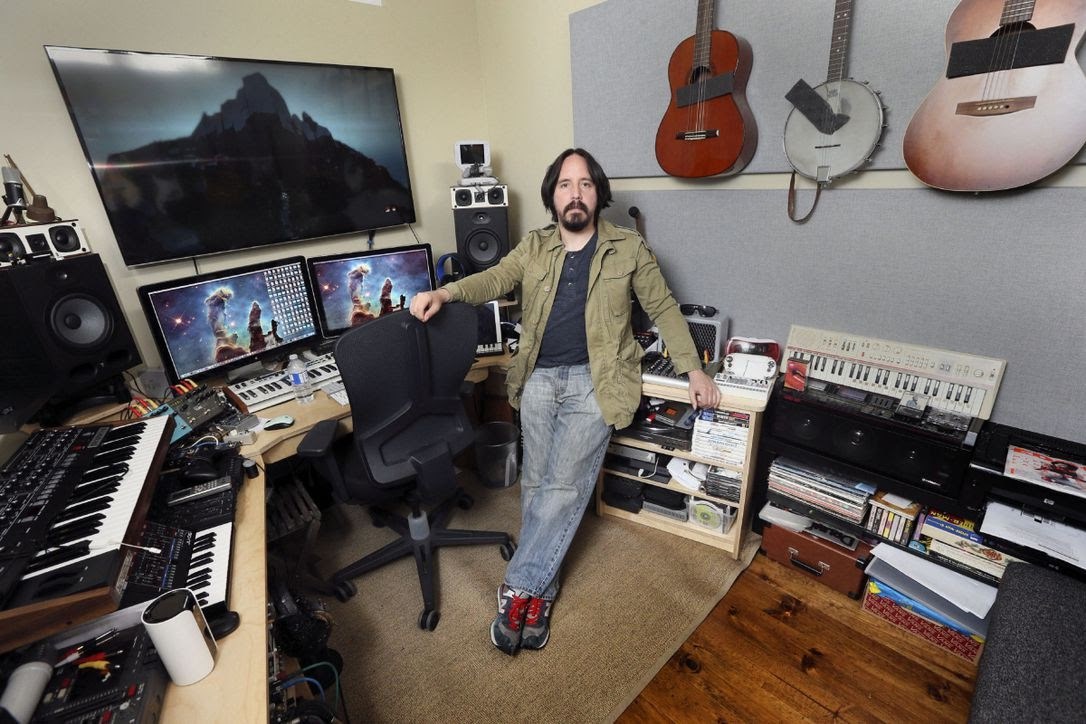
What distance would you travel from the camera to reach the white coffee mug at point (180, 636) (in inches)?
31.0

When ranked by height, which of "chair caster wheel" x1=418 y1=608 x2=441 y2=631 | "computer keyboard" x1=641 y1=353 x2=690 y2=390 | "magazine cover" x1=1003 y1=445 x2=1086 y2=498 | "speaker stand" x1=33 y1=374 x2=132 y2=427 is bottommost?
"chair caster wheel" x1=418 y1=608 x2=441 y2=631

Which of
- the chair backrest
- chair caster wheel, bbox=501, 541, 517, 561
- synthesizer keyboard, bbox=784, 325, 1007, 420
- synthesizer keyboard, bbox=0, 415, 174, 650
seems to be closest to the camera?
synthesizer keyboard, bbox=0, 415, 174, 650

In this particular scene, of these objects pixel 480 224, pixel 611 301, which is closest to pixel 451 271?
pixel 480 224

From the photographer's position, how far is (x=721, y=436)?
5.86 feet

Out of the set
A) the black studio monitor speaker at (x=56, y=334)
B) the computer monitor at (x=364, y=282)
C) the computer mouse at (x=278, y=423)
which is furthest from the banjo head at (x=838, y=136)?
the black studio monitor speaker at (x=56, y=334)

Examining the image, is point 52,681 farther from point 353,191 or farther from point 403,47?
point 403,47

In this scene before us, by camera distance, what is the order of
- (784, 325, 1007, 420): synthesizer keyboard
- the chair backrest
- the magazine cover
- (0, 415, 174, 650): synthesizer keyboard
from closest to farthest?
(0, 415, 174, 650): synthesizer keyboard → the magazine cover → the chair backrest → (784, 325, 1007, 420): synthesizer keyboard

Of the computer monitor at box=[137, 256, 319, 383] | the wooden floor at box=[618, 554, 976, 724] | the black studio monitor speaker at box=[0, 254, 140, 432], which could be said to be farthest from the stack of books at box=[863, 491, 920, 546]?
the black studio monitor speaker at box=[0, 254, 140, 432]

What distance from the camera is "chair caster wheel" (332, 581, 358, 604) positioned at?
1.81 meters

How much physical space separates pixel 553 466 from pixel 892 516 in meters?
A: 1.10

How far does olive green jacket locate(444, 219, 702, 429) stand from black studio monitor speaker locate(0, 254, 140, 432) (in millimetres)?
1075

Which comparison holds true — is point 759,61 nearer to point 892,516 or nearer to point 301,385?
point 892,516

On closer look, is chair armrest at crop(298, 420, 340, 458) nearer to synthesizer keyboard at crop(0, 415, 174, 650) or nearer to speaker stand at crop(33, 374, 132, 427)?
synthesizer keyboard at crop(0, 415, 174, 650)

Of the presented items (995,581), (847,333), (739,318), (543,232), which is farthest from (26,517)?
(995,581)
